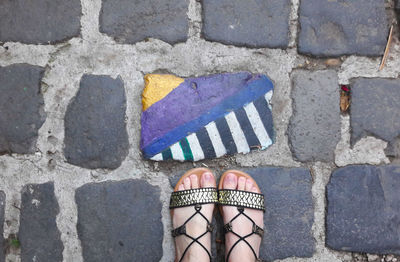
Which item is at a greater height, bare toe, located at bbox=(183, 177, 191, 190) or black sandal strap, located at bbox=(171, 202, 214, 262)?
bare toe, located at bbox=(183, 177, 191, 190)

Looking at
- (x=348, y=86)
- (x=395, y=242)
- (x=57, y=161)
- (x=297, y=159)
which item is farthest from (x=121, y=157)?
(x=395, y=242)

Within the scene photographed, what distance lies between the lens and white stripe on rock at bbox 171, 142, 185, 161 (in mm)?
1177

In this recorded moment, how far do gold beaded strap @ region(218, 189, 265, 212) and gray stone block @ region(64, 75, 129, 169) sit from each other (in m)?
0.36

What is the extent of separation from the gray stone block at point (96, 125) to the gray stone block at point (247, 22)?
1.21 ft

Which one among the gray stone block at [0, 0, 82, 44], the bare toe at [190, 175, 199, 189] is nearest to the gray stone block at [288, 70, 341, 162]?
the bare toe at [190, 175, 199, 189]

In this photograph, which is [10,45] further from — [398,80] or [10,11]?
[398,80]

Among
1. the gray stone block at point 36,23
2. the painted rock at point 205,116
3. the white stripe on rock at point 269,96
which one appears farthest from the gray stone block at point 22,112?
the white stripe on rock at point 269,96

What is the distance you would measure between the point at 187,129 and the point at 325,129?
45 centimetres

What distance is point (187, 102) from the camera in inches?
46.5

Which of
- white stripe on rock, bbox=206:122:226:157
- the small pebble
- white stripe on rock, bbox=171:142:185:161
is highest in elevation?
the small pebble

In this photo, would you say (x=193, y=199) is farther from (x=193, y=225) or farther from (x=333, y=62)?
(x=333, y=62)

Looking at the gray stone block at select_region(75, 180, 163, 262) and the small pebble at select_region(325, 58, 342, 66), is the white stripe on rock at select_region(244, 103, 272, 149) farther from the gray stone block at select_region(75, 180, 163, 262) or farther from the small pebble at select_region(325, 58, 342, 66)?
the gray stone block at select_region(75, 180, 163, 262)

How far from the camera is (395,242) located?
46.9 inches

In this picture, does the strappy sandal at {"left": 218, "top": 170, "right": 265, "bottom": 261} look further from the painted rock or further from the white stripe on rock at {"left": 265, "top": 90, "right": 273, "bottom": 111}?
the white stripe on rock at {"left": 265, "top": 90, "right": 273, "bottom": 111}
